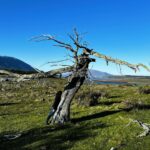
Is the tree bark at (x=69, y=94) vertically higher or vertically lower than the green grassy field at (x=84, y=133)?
higher

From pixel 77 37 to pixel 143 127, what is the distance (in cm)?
856

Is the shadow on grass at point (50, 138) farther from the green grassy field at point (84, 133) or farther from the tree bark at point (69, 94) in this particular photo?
the tree bark at point (69, 94)

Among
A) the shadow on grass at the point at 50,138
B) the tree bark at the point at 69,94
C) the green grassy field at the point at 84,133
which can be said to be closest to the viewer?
the green grassy field at the point at 84,133

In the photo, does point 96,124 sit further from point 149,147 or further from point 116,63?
point 149,147

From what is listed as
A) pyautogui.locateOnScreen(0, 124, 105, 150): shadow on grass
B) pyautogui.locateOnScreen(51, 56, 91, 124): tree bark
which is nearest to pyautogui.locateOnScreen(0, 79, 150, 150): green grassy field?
pyautogui.locateOnScreen(0, 124, 105, 150): shadow on grass

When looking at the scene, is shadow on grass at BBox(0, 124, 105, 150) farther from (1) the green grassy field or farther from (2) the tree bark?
(2) the tree bark

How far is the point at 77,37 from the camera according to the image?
2544cm

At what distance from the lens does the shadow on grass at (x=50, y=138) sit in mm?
19098

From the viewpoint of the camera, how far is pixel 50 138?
68.3 ft

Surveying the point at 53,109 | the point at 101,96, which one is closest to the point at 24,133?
the point at 53,109

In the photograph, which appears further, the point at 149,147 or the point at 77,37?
the point at 77,37

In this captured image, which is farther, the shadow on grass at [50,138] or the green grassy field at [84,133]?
the shadow on grass at [50,138]

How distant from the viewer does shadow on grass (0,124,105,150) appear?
1910cm

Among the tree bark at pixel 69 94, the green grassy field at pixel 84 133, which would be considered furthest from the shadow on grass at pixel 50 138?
the tree bark at pixel 69 94
